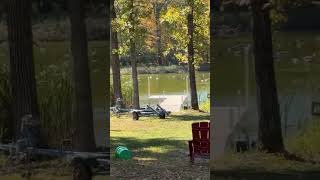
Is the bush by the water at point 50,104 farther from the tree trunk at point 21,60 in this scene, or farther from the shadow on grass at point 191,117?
the shadow on grass at point 191,117

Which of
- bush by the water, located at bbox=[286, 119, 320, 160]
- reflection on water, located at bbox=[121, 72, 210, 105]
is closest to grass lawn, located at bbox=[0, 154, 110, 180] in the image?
bush by the water, located at bbox=[286, 119, 320, 160]

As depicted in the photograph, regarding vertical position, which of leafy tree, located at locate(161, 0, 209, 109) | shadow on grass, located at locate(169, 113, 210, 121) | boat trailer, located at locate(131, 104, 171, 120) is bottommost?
shadow on grass, located at locate(169, 113, 210, 121)

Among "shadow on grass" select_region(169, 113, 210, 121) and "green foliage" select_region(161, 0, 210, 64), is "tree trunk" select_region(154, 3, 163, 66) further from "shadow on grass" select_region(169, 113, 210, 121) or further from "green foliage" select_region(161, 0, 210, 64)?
"shadow on grass" select_region(169, 113, 210, 121)

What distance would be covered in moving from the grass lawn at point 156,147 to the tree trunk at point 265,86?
298cm

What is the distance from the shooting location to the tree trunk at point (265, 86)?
19.0ft

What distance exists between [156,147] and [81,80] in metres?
5.97

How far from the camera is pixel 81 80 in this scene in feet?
19.2

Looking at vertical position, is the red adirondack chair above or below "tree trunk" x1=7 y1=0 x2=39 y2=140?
below

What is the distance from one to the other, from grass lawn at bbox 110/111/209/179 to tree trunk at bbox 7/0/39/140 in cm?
330

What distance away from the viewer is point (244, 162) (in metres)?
5.98

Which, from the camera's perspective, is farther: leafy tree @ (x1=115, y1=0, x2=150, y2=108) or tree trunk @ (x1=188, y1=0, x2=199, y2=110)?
tree trunk @ (x1=188, y1=0, x2=199, y2=110)

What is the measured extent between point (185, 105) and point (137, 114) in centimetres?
288

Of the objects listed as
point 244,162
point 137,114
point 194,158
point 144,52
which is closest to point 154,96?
point 144,52

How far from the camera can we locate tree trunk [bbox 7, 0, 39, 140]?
5.86m
